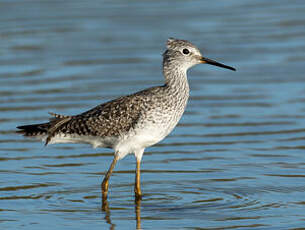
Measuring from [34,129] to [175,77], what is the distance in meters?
2.27

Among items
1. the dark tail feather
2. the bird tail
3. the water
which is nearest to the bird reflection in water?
the water

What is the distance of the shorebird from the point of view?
12633mm

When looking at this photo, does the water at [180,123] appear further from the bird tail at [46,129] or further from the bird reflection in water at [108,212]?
the bird tail at [46,129]

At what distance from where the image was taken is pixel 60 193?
12906 millimetres

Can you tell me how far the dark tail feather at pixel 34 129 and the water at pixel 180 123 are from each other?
667 millimetres

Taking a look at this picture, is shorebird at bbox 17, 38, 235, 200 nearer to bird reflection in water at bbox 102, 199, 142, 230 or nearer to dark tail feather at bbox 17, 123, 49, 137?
dark tail feather at bbox 17, 123, 49, 137

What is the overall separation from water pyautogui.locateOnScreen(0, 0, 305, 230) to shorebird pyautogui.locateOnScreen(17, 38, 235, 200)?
0.70 metres

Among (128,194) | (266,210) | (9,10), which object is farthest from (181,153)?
(9,10)

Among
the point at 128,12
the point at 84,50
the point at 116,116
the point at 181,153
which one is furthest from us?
the point at 128,12

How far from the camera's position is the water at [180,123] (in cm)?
1220

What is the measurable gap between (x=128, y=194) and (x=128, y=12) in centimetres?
1229

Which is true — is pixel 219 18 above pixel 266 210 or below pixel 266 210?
above

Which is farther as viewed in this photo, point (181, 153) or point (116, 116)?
point (181, 153)

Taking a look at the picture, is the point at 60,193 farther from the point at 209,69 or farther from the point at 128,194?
the point at 209,69
